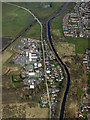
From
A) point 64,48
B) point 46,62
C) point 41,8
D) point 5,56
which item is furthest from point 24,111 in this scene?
point 41,8

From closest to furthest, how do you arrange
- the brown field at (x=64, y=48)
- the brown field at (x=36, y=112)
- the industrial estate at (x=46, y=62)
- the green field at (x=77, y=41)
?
the brown field at (x=36, y=112), the industrial estate at (x=46, y=62), the brown field at (x=64, y=48), the green field at (x=77, y=41)

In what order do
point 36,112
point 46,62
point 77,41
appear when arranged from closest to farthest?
1. point 36,112
2. point 46,62
3. point 77,41

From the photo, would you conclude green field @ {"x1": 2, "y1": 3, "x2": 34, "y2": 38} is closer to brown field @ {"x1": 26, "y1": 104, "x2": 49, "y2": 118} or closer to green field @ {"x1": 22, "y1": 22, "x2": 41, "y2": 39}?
green field @ {"x1": 22, "y1": 22, "x2": 41, "y2": 39}

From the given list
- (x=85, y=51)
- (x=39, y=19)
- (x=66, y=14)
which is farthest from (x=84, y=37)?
(x=39, y=19)

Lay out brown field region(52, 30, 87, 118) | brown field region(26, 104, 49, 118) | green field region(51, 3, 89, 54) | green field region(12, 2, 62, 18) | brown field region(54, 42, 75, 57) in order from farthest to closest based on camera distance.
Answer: green field region(12, 2, 62, 18)
green field region(51, 3, 89, 54)
brown field region(54, 42, 75, 57)
brown field region(52, 30, 87, 118)
brown field region(26, 104, 49, 118)

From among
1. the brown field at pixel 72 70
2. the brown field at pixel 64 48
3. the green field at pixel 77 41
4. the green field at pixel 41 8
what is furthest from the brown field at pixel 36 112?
the green field at pixel 41 8

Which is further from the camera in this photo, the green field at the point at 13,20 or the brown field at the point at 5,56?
the green field at the point at 13,20

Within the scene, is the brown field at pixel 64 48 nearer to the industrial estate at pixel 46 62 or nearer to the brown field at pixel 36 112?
the industrial estate at pixel 46 62

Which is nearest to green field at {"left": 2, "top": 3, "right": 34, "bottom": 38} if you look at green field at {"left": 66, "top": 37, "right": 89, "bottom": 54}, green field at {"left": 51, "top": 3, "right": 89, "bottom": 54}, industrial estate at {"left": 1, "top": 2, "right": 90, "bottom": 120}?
industrial estate at {"left": 1, "top": 2, "right": 90, "bottom": 120}

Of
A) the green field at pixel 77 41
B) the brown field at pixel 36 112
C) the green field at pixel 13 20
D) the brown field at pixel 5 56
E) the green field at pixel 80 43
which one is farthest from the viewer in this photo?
the green field at pixel 13 20

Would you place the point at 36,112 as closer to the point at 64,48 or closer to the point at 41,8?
the point at 64,48
